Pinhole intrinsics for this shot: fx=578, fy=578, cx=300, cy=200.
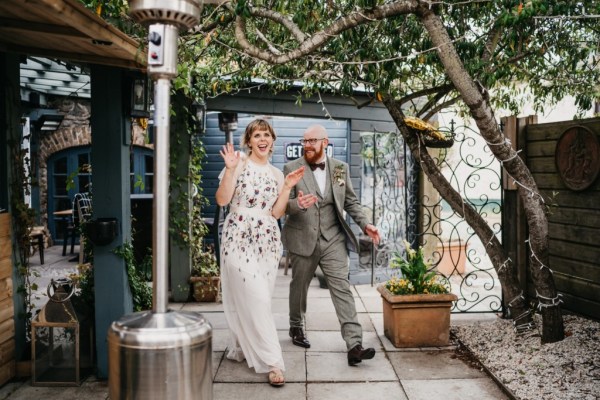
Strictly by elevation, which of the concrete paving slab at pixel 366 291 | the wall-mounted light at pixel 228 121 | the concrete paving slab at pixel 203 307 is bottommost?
the concrete paving slab at pixel 366 291

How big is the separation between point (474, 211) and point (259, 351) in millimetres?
2583

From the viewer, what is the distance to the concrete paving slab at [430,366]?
4789mm

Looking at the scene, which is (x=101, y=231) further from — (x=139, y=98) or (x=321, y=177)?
(x=321, y=177)

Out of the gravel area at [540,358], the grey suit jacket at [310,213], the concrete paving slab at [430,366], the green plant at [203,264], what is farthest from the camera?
the green plant at [203,264]

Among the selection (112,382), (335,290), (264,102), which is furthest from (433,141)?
(112,382)

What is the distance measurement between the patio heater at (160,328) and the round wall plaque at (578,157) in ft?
14.1

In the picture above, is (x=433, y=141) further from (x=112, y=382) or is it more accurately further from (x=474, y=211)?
(x=112, y=382)

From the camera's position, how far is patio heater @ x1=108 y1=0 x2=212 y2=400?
2008 mm

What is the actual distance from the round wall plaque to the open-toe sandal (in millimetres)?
3252

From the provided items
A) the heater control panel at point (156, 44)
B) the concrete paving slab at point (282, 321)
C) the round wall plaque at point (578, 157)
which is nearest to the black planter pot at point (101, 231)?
A: the concrete paving slab at point (282, 321)

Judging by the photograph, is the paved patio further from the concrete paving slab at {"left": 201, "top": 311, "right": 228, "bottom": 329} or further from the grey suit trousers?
the grey suit trousers

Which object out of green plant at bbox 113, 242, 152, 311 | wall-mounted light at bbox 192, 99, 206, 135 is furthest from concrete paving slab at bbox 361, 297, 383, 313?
wall-mounted light at bbox 192, 99, 206, 135

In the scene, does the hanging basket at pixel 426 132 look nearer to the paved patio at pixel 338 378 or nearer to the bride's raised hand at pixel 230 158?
the paved patio at pixel 338 378

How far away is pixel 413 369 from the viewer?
194 inches
